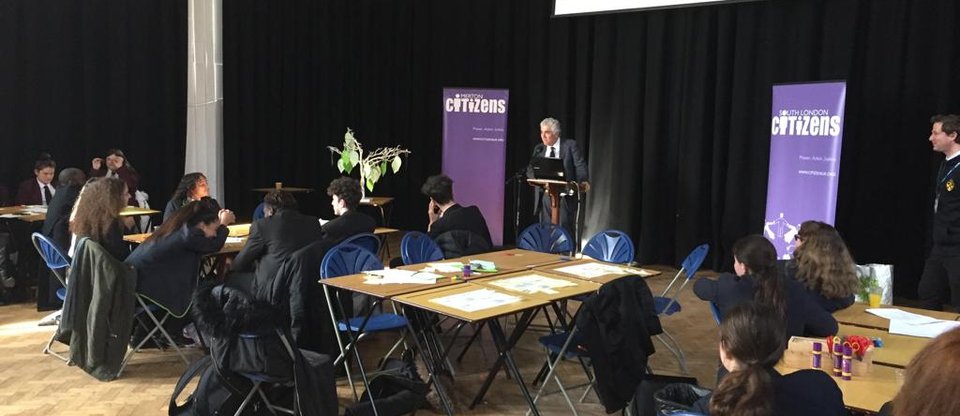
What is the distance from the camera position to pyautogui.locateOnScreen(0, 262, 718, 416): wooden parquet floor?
3.89 m

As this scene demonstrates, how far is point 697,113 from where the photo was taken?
809cm

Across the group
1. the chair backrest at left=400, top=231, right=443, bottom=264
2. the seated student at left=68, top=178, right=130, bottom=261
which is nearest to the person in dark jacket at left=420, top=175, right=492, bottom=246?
the chair backrest at left=400, top=231, right=443, bottom=264

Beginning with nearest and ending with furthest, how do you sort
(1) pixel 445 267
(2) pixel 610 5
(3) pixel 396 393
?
(3) pixel 396 393
(1) pixel 445 267
(2) pixel 610 5

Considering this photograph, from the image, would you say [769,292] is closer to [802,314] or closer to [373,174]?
[802,314]

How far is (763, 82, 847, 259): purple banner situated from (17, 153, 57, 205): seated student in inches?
256

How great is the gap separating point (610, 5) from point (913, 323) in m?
5.45

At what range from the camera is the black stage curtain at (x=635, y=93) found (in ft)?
22.5

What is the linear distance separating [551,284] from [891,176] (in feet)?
15.1

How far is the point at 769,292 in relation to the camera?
2957 millimetres

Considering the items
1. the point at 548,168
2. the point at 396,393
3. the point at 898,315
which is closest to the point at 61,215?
the point at 396,393

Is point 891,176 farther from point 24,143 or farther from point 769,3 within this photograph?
point 24,143

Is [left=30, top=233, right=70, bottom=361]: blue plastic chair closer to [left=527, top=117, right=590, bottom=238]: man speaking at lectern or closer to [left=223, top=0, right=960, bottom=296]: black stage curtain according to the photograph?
[left=527, top=117, right=590, bottom=238]: man speaking at lectern

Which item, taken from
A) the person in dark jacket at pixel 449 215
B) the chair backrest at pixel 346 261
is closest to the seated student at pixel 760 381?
the chair backrest at pixel 346 261

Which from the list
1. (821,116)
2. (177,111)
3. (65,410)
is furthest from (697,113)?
(65,410)
